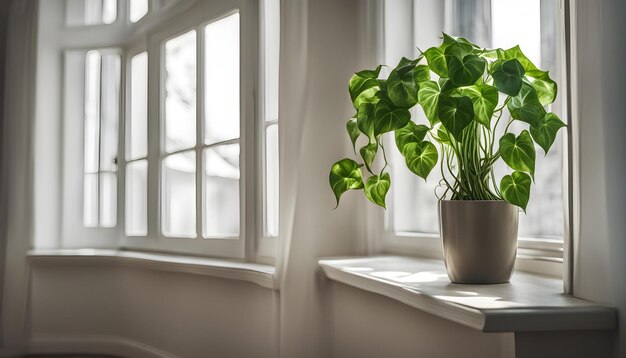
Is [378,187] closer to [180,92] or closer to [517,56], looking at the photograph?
[517,56]

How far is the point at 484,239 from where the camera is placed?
133 centimetres

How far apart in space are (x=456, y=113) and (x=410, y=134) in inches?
9.3

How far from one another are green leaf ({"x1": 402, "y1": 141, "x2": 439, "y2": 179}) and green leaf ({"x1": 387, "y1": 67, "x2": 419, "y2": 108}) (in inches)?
4.5

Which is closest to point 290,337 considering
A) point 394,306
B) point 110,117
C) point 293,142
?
point 394,306

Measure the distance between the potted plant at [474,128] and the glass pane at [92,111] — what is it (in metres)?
2.93

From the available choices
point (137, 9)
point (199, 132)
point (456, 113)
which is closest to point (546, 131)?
point (456, 113)

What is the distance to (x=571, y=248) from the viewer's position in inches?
45.3

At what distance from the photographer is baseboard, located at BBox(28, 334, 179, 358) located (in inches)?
142

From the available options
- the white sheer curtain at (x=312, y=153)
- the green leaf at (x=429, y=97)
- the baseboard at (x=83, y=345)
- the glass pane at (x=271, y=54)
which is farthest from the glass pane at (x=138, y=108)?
the green leaf at (x=429, y=97)

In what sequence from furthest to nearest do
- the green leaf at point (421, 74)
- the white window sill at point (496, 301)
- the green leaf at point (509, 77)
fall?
1. the green leaf at point (421, 74)
2. the green leaf at point (509, 77)
3. the white window sill at point (496, 301)

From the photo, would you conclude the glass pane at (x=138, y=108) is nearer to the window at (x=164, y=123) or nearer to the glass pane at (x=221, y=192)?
the window at (x=164, y=123)

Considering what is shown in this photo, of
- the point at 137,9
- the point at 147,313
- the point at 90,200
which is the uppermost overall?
the point at 137,9

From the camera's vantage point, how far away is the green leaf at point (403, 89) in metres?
1.36

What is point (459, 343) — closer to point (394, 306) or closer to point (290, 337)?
point (394, 306)
